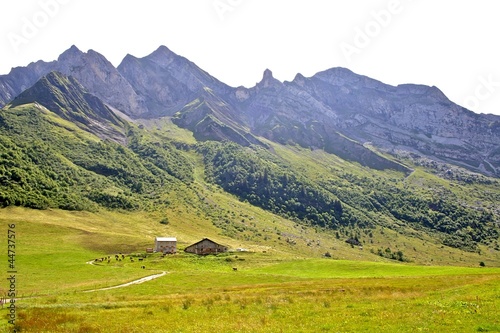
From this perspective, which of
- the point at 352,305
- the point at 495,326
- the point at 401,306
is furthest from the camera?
the point at 352,305

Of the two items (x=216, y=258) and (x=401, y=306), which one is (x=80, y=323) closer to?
(x=401, y=306)

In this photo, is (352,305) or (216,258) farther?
(216,258)

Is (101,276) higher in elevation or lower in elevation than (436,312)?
lower

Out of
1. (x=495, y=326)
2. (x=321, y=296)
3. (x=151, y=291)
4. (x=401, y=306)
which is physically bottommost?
(x=151, y=291)

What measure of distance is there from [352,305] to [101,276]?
4902 centimetres

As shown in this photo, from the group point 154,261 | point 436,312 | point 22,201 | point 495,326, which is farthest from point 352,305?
point 22,201

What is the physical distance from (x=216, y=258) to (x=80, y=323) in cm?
7271

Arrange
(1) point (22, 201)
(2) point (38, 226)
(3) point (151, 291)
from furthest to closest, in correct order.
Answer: (1) point (22, 201), (2) point (38, 226), (3) point (151, 291)

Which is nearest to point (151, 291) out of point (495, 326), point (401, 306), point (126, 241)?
point (401, 306)

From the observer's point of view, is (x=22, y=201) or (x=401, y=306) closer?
(x=401, y=306)

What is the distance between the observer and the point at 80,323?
27625 millimetres

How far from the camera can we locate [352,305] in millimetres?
33094

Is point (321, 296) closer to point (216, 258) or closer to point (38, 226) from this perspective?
point (216, 258)

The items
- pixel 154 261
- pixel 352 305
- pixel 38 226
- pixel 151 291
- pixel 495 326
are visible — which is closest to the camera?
pixel 495 326
